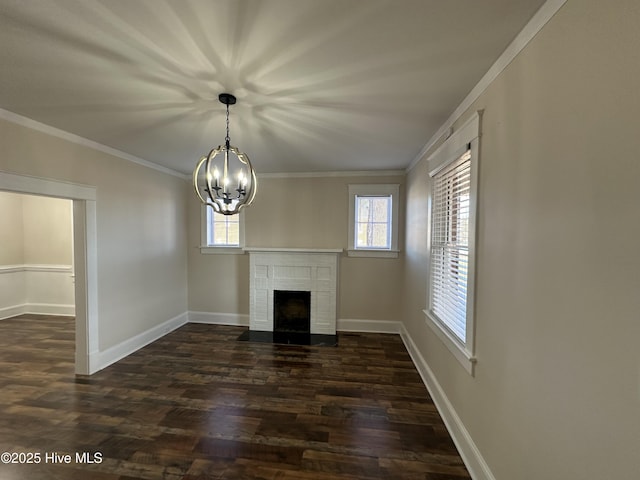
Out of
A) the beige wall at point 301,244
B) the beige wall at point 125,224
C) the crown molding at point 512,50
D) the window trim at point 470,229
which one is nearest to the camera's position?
the crown molding at point 512,50

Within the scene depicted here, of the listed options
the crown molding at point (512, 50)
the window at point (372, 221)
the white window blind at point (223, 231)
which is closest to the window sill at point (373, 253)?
the window at point (372, 221)

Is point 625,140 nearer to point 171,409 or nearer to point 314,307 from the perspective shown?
point 171,409

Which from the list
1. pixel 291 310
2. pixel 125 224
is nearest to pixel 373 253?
pixel 291 310

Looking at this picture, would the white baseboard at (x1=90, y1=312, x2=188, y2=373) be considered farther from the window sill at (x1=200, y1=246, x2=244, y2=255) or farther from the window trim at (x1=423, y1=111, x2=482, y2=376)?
the window trim at (x1=423, y1=111, x2=482, y2=376)

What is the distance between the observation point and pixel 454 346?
2055mm

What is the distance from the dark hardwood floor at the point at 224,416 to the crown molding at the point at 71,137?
8.03 ft

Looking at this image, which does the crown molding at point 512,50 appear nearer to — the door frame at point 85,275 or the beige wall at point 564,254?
the beige wall at point 564,254

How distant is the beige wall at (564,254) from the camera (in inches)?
32.6

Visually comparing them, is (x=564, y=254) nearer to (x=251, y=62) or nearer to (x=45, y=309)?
(x=251, y=62)

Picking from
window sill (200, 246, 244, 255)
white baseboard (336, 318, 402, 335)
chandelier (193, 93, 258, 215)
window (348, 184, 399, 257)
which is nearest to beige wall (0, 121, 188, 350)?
window sill (200, 246, 244, 255)

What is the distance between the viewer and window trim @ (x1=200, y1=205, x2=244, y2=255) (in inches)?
178

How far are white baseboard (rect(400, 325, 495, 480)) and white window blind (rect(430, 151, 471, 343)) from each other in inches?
23.8

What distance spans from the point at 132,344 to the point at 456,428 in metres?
3.70

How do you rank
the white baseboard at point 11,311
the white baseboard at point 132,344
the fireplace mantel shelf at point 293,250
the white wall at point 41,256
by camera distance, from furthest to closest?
the white wall at point 41,256, the white baseboard at point 11,311, the fireplace mantel shelf at point 293,250, the white baseboard at point 132,344
